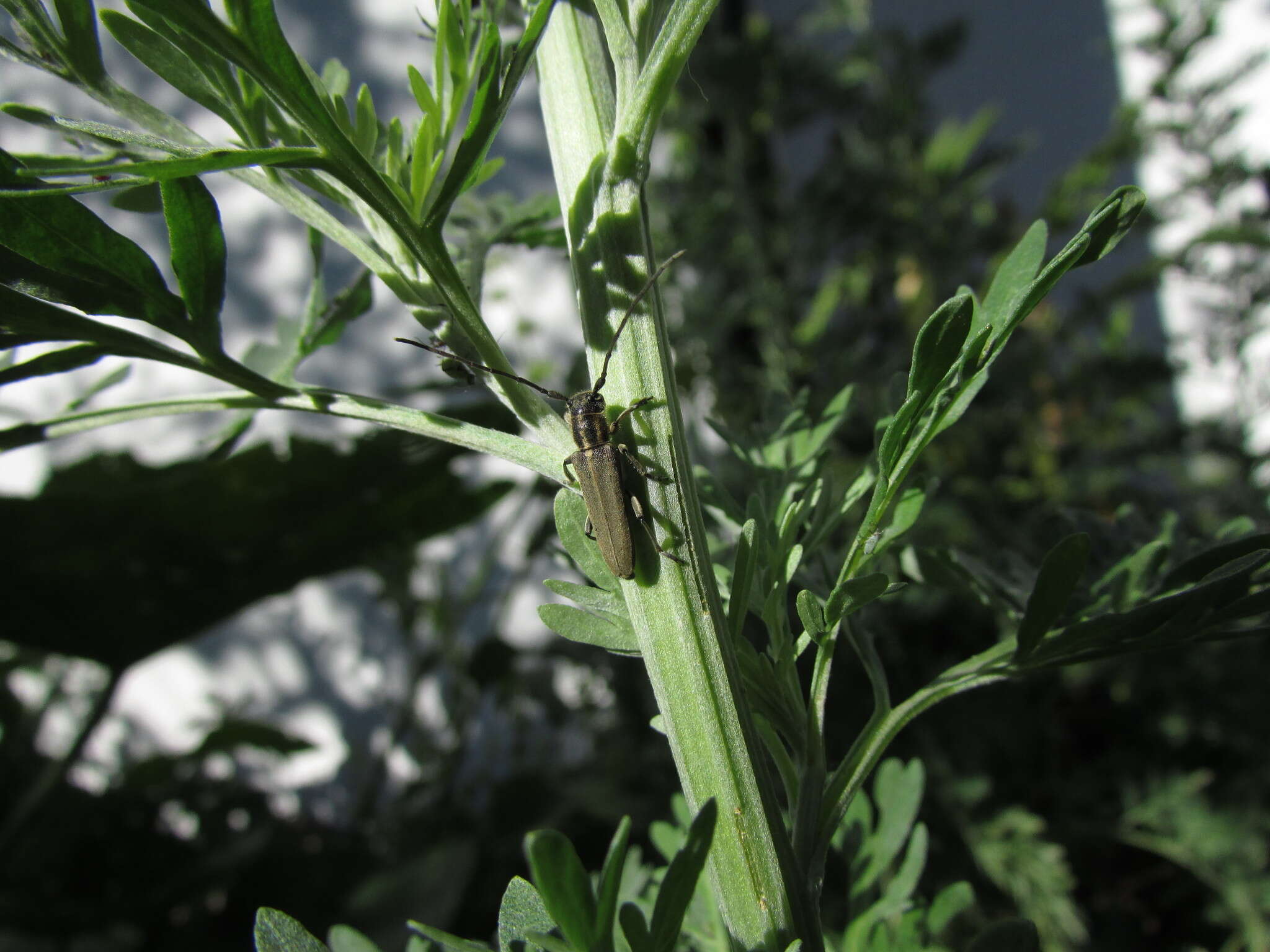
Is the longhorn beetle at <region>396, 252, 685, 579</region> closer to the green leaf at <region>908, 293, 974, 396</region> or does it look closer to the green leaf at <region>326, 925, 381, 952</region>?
the green leaf at <region>908, 293, 974, 396</region>

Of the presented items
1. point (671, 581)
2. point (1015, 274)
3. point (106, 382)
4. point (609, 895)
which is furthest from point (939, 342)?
point (106, 382)

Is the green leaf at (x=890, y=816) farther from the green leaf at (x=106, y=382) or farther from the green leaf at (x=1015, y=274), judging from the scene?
the green leaf at (x=106, y=382)

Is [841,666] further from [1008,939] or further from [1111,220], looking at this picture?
[1111,220]

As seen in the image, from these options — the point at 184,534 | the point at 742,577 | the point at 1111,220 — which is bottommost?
the point at 742,577


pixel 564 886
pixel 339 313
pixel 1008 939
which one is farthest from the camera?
pixel 339 313

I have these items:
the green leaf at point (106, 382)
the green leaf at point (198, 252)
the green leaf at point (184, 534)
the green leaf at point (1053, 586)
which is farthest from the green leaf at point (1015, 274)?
the green leaf at point (184, 534)
